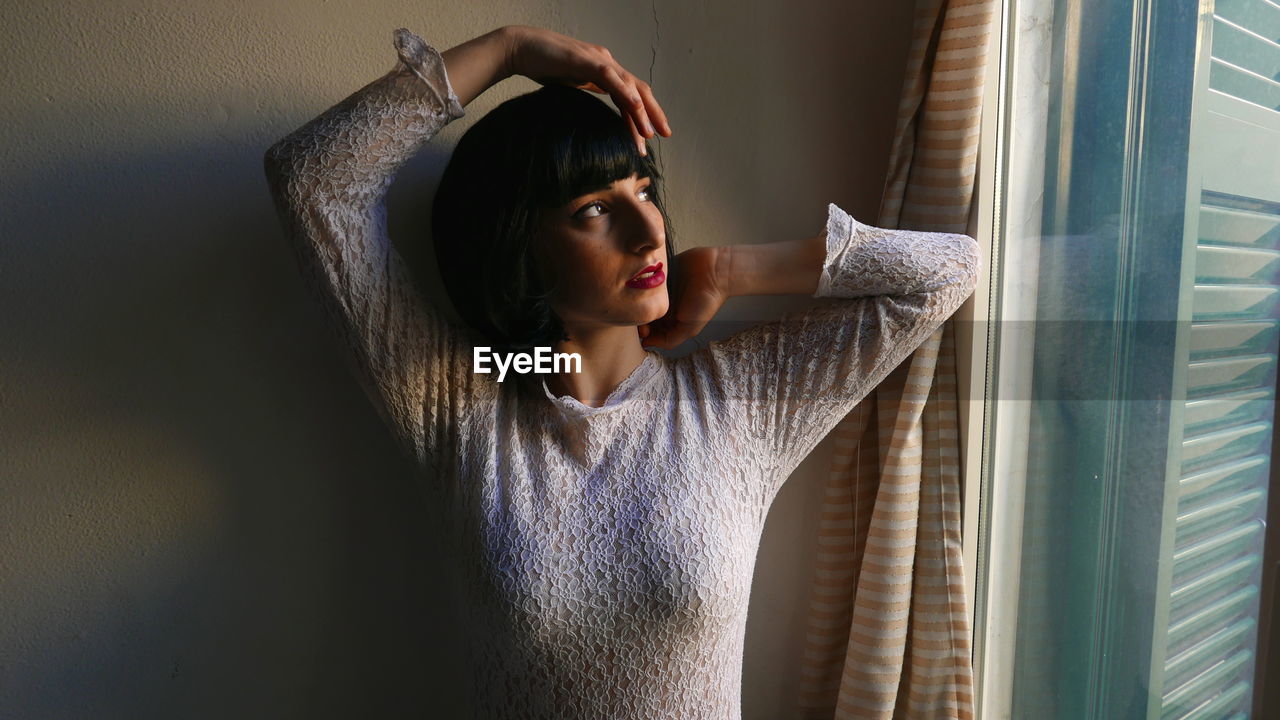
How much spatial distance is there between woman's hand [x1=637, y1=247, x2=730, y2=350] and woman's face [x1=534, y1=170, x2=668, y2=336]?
120 mm

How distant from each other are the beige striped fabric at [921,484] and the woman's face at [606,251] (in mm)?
434

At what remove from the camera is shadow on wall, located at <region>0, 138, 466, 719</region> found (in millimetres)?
1026

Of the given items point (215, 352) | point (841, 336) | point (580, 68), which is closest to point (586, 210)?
point (580, 68)

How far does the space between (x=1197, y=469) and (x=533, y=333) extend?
73 cm

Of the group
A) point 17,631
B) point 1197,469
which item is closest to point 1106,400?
point 1197,469

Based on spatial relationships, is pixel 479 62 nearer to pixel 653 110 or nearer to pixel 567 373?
pixel 653 110

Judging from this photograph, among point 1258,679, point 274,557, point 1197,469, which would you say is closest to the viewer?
point 1258,679

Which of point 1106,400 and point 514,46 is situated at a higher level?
point 514,46

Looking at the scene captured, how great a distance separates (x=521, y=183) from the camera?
901mm

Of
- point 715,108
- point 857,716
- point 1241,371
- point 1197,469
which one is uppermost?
point 715,108

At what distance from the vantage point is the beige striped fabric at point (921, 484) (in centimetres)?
112

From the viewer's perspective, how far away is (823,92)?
1287mm

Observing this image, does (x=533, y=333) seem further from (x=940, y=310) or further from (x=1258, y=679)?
(x=1258, y=679)

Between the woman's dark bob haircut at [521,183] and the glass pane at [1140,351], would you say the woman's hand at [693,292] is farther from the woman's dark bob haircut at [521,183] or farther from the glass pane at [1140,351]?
the glass pane at [1140,351]
